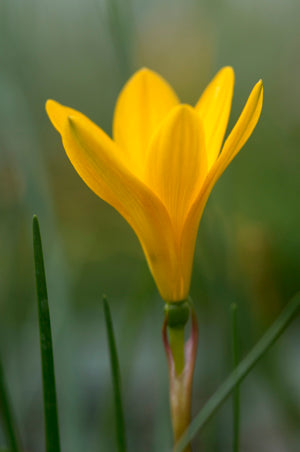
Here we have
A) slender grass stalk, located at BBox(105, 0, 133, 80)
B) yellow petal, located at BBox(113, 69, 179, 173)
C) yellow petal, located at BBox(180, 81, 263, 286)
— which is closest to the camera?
yellow petal, located at BBox(180, 81, 263, 286)

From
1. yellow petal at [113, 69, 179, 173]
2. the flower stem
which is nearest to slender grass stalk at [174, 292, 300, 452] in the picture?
the flower stem

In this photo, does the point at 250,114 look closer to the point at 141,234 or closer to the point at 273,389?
the point at 141,234

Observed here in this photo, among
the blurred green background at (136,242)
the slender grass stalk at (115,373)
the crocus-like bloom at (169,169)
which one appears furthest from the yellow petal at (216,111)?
the blurred green background at (136,242)

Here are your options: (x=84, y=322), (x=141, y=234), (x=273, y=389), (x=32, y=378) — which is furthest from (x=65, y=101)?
(x=141, y=234)

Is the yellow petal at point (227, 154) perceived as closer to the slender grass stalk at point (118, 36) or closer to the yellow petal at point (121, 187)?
the yellow petal at point (121, 187)

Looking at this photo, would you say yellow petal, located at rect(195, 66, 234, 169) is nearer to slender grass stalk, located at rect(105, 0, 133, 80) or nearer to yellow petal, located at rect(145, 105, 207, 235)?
yellow petal, located at rect(145, 105, 207, 235)

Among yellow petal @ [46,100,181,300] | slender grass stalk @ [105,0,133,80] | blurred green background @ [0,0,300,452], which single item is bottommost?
blurred green background @ [0,0,300,452]
